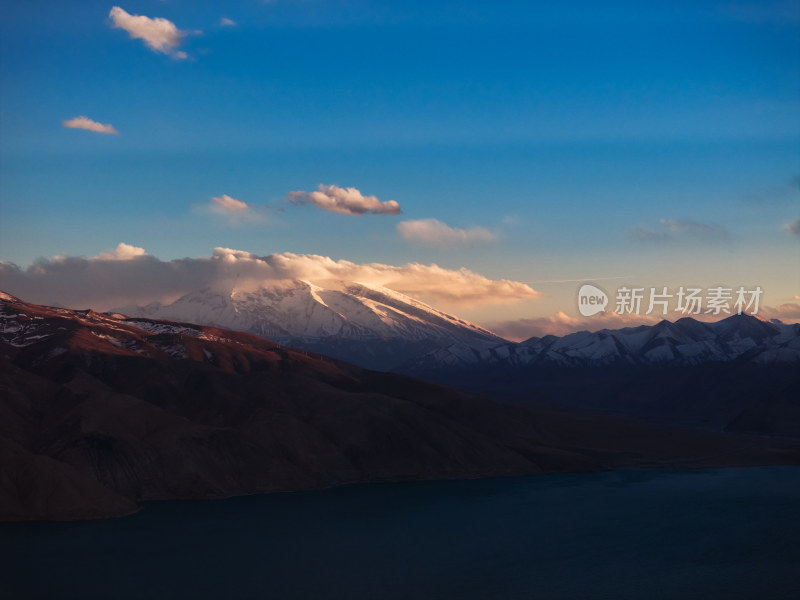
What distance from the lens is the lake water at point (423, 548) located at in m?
65.4

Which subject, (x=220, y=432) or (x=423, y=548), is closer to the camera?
(x=423, y=548)

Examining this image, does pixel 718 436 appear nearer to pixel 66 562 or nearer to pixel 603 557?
pixel 603 557

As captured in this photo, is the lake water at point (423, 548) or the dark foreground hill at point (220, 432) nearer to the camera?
the lake water at point (423, 548)

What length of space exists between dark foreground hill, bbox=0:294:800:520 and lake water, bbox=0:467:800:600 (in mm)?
6088

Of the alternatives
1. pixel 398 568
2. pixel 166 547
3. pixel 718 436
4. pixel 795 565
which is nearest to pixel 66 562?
pixel 166 547

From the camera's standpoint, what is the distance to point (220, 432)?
11706 centimetres

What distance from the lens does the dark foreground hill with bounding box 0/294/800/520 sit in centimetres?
10431

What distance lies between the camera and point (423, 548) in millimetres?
80688

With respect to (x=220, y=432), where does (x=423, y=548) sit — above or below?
below

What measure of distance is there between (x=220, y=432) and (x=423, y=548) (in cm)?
4582

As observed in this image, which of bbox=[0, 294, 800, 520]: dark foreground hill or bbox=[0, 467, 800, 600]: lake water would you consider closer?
bbox=[0, 467, 800, 600]: lake water

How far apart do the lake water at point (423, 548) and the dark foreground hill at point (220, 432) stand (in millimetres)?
6088

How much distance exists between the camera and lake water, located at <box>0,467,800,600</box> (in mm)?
65375

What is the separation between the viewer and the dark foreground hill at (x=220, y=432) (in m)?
104
